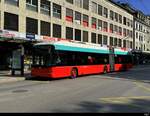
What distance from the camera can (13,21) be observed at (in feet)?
127

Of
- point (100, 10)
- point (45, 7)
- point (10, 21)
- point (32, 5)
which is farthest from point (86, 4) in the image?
point (10, 21)

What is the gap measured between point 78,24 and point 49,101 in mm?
43746

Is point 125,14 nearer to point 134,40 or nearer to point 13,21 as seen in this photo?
point 134,40

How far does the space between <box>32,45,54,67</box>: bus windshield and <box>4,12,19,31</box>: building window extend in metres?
14.5

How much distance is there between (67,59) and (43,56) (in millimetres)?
2297

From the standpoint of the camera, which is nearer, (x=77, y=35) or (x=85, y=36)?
(x=77, y=35)

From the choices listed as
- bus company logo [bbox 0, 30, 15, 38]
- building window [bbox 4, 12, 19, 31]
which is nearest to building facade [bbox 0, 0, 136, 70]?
building window [bbox 4, 12, 19, 31]

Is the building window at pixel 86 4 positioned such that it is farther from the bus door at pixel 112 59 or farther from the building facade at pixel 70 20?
the bus door at pixel 112 59

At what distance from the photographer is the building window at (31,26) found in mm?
41562

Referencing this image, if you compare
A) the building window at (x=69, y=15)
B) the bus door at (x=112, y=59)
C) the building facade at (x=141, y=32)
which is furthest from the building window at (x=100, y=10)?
the bus door at (x=112, y=59)

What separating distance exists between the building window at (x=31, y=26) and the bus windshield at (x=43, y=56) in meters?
18.0

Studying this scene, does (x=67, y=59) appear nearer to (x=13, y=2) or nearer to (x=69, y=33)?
(x=13, y=2)

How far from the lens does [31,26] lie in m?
42.2

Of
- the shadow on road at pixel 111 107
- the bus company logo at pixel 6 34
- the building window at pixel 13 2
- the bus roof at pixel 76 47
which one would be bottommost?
the shadow on road at pixel 111 107
